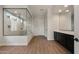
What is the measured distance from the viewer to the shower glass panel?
733cm

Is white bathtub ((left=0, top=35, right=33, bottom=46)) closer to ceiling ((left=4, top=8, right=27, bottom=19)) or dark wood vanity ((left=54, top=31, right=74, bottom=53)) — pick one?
ceiling ((left=4, top=8, right=27, bottom=19))

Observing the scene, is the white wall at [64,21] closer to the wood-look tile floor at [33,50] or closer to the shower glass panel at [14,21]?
the wood-look tile floor at [33,50]

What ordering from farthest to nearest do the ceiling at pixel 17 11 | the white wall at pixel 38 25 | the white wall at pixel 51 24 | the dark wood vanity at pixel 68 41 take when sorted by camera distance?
the white wall at pixel 38 25 → the white wall at pixel 51 24 → the ceiling at pixel 17 11 → the dark wood vanity at pixel 68 41

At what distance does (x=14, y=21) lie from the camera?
7.44 metres

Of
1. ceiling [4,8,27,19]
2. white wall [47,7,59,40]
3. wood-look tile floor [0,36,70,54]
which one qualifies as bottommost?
wood-look tile floor [0,36,70,54]

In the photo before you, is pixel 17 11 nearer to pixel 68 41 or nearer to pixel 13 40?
pixel 13 40

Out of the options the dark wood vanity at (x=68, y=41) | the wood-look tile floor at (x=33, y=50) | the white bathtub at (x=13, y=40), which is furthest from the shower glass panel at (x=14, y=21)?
the dark wood vanity at (x=68, y=41)

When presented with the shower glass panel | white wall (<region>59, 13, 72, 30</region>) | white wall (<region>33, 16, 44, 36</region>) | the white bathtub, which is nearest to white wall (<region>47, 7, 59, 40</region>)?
white wall (<region>59, 13, 72, 30</region>)

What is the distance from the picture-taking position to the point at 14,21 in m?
7.44

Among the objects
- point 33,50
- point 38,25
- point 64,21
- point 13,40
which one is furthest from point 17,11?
point 38,25

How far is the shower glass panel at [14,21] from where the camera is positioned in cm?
733
